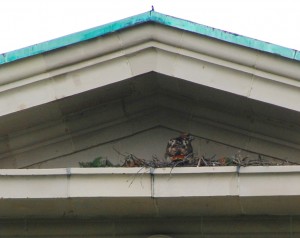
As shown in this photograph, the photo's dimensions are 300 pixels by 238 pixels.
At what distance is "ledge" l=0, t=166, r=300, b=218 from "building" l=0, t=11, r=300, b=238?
11 millimetres

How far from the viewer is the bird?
15.4 m

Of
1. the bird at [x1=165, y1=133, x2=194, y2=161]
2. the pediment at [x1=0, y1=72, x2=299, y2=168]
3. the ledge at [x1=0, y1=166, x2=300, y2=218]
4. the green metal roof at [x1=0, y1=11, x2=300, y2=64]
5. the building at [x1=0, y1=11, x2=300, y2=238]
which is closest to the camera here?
the ledge at [x1=0, y1=166, x2=300, y2=218]

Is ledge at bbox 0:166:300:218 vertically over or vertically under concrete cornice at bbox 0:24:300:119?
under

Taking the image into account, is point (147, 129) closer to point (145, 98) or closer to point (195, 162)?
point (145, 98)

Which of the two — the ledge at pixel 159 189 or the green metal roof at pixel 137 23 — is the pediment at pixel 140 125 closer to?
the green metal roof at pixel 137 23

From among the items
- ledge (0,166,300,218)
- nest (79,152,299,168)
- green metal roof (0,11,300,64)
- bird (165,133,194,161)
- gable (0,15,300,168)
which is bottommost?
ledge (0,166,300,218)

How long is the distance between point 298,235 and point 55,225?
2755mm

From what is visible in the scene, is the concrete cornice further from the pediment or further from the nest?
the nest

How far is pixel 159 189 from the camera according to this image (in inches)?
588

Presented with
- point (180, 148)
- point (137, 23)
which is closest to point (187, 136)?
point (180, 148)

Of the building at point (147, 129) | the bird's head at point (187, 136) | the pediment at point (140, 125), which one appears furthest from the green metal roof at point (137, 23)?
the bird's head at point (187, 136)

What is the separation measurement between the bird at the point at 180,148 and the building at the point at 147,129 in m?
0.27

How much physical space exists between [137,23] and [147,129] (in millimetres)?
1364

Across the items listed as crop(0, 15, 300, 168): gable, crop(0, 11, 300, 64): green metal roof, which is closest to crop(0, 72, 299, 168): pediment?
crop(0, 15, 300, 168): gable
